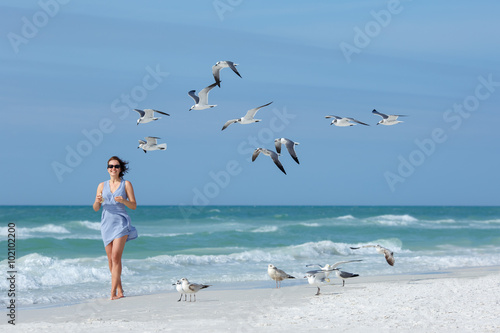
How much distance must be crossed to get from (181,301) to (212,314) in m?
1.39

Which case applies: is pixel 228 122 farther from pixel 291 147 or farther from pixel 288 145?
pixel 291 147

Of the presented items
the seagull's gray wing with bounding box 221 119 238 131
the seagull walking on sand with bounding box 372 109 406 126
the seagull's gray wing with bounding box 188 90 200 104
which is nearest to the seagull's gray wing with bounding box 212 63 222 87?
the seagull's gray wing with bounding box 188 90 200 104

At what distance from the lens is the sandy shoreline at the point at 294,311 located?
722 cm

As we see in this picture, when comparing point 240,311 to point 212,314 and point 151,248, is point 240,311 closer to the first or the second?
point 212,314

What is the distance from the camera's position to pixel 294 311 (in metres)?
8.30

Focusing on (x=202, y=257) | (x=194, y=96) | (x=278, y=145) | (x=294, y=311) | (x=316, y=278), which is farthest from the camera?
(x=202, y=257)

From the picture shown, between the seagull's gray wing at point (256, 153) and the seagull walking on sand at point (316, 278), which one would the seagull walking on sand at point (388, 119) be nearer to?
the seagull's gray wing at point (256, 153)

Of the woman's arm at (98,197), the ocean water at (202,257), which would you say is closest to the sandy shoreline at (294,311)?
the woman's arm at (98,197)

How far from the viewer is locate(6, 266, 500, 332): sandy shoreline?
284 inches

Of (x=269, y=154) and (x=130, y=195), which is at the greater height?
(x=269, y=154)

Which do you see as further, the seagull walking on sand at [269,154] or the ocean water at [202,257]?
the ocean water at [202,257]

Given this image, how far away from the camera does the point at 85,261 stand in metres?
17.0

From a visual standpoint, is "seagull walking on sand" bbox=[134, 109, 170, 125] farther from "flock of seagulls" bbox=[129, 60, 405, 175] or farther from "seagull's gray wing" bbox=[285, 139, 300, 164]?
"seagull's gray wing" bbox=[285, 139, 300, 164]

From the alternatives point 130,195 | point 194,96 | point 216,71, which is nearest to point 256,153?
point 216,71
